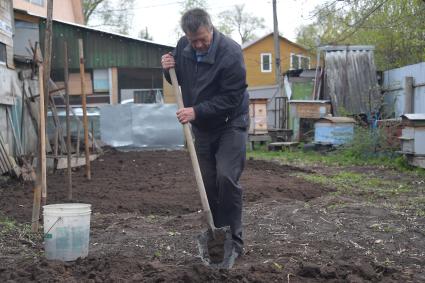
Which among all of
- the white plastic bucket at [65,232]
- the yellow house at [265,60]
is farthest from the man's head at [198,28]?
the yellow house at [265,60]

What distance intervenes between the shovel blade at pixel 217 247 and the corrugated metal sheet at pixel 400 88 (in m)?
10.9

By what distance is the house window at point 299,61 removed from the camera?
38438 mm

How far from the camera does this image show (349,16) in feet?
43.8

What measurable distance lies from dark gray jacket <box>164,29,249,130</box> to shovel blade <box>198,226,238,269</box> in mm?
803

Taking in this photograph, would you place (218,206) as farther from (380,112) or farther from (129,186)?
(380,112)

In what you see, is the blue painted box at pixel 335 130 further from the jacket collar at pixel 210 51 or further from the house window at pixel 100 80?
the jacket collar at pixel 210 51

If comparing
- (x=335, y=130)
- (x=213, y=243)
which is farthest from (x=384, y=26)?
(x=213, y=243)

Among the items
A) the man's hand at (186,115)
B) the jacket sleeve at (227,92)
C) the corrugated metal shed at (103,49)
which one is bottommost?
the man's hand at (186,115)

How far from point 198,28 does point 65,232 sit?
178cm

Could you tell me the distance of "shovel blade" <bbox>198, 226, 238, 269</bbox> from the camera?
409 centimetres

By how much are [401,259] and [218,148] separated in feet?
5.30

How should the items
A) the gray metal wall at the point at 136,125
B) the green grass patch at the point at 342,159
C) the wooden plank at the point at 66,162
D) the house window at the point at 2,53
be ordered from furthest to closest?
1. the gray metal wall at the point at 136,125
2. the green grass patch at the point at 342,159
3. the house window at the point at 2,53
4. the wooden plank at the point at 66,162

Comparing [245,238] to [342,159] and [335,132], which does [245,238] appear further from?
[335,132]

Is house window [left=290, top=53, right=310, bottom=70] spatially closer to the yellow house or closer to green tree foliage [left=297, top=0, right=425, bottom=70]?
the yellow house
